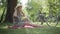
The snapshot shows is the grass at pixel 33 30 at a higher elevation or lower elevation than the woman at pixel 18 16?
lower

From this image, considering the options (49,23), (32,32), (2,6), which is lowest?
(32,32)

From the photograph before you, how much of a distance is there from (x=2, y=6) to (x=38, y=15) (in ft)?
1.54

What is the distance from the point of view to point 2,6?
1.64 metres

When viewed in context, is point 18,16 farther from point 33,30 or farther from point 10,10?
point 33,30

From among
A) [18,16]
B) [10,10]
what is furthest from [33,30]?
[10,10]

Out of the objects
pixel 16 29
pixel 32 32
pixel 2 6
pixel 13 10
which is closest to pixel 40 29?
pixel 32 32

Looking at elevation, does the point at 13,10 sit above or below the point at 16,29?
above

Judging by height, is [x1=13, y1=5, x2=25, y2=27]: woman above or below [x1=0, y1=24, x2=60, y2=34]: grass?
above

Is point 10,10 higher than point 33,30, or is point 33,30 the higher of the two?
point 10,10

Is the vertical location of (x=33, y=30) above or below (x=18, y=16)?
below

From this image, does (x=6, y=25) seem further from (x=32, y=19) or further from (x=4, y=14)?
(x=32, y=19)

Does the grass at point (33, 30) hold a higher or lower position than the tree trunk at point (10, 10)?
lower

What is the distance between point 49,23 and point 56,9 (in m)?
0.20

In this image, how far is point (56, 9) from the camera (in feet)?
5.32
